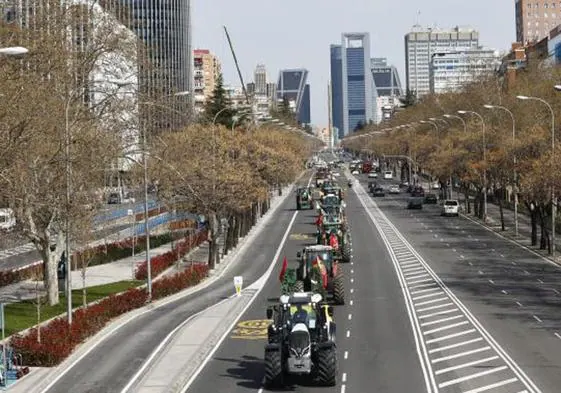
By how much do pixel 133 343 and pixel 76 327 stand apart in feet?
7.70

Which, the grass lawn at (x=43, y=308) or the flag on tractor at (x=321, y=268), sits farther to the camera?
the flag on tractor at (x=321, y=268)

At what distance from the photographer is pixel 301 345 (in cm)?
2889

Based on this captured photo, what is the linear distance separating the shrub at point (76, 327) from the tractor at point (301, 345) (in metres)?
8.99

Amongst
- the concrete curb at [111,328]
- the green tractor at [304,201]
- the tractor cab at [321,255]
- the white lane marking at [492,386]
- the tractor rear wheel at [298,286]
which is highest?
the green tractor at [304,201]

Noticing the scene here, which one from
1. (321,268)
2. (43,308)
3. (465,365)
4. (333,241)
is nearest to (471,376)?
(465,365)

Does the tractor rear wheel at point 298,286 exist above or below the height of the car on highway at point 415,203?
below

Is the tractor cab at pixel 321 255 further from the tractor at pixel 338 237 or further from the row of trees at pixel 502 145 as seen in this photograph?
the row of trees at pixel 502 145

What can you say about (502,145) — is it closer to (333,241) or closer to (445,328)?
(333,241)

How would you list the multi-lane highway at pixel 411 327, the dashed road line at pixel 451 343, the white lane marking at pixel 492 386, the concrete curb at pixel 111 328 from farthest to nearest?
1. the concrete curb at pixel 111 328
2. the multi-lane highway at pixel 411 327
3. the dashed road line at pixel 451 343
4. the white lane marking at pixel 492 386

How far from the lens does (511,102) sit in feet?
362

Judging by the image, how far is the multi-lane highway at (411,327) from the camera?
30.9 metres

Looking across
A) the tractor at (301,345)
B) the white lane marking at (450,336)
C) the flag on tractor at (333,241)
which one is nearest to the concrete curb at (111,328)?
the flag on tractor at (333,241)

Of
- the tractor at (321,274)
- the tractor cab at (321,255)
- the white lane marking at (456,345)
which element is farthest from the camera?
the tractor cab at (321,255)

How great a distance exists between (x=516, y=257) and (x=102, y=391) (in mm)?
40904
